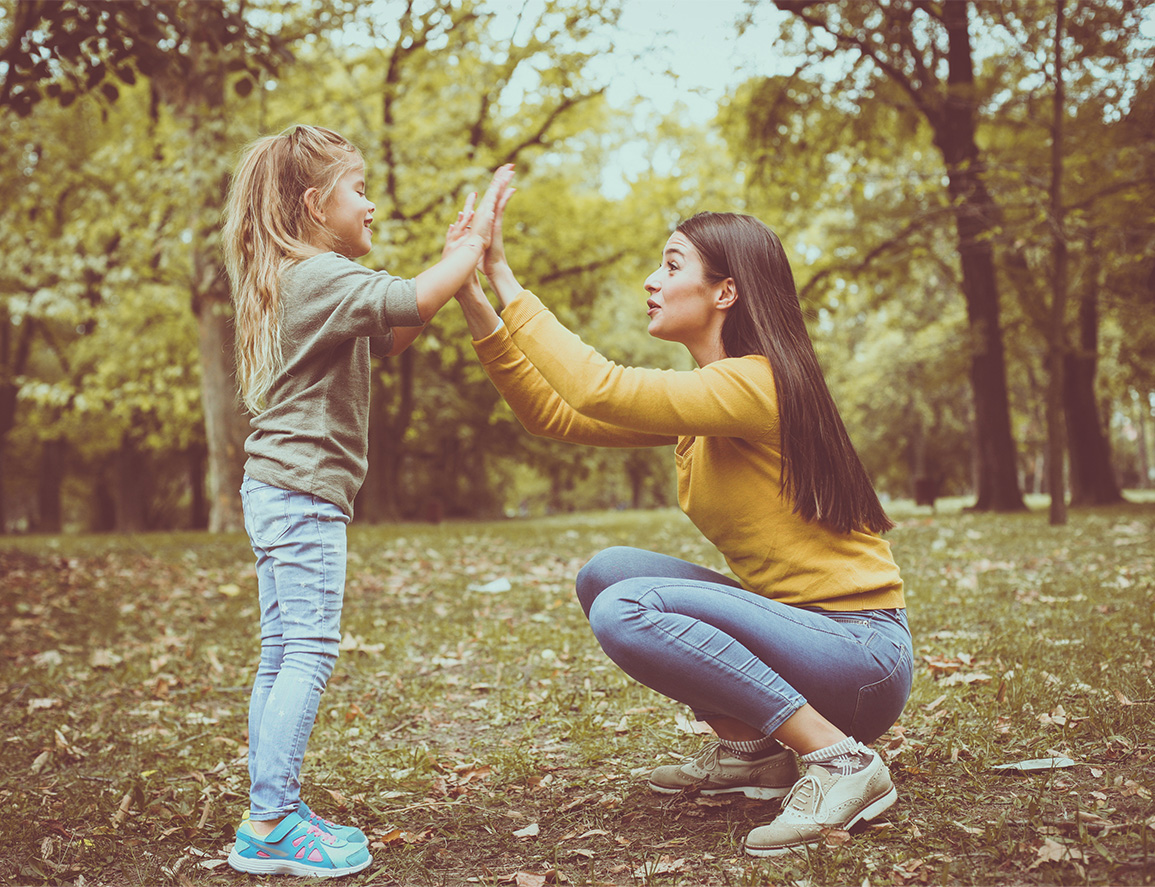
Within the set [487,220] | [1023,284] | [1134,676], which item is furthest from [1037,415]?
[487,220]

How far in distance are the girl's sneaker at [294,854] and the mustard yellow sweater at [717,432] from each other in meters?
1.35

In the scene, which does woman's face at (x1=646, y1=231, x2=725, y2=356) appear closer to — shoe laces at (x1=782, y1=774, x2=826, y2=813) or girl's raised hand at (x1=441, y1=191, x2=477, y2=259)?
girl's raised hand at (x1=441, y1=191, x2=477, y2=259)

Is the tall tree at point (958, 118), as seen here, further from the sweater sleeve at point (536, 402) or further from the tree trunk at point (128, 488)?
the tree trunk at point (128, 488)

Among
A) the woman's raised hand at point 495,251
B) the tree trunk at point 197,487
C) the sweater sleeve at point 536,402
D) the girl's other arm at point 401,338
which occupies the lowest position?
the tree trunk at point 197,487

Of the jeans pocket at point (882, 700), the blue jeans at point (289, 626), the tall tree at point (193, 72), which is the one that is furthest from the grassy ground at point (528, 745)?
the tall tree at point (193, 72)

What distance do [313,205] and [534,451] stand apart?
81.7ft

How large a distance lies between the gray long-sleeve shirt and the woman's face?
29.3 inches

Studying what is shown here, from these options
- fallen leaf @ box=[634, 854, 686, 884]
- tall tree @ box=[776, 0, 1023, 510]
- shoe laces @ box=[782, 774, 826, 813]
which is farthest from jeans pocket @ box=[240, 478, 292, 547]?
tall tree @ box=[776, 0, 1023, 510]

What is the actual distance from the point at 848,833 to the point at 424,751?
1809 millimetres

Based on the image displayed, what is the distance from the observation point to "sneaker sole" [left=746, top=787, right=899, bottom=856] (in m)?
2.43

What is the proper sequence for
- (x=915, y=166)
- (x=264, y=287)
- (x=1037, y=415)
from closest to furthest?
(x=264, y=287) < (x=915, y=166) < (x=1037, y=415)

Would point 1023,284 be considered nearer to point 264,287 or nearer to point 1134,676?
point 1134,676

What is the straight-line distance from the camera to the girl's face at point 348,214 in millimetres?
2842

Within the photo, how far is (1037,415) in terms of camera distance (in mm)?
32250
